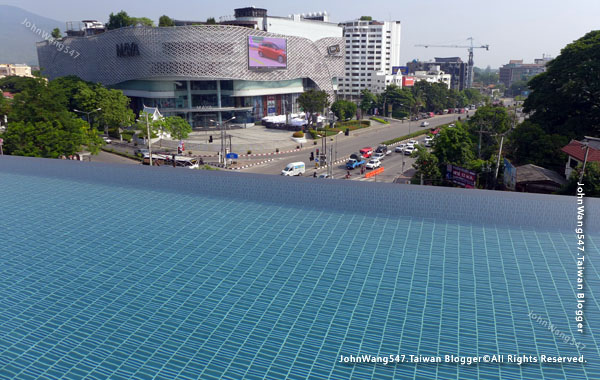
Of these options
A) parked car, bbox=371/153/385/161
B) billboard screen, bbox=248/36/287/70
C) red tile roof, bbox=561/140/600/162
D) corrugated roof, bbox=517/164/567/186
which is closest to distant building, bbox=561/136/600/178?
red tile roof, bbox=561/140/600/162

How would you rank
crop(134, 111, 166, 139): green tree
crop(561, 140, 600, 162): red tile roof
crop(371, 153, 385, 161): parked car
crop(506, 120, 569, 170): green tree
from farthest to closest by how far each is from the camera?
crop(134, 111, 166, 139): green tree
crop(371, 153, 385, 161): parked car
crop(506, 120, 569, 170): green tree
crop(561, 140, 600, 162): red tile roof

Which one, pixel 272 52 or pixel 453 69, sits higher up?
pixel 453 69

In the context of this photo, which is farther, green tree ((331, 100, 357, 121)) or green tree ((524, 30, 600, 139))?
green tree ((331, 100, 357, 121))

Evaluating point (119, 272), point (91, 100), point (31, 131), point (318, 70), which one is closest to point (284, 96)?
point (318, 70)

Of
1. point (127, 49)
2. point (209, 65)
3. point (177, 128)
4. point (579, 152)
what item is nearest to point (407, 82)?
point (209, 65)

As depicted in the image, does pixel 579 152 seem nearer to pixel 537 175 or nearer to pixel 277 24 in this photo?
pixel 537 175

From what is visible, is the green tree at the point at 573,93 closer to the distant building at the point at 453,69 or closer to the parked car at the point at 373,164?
→ the parked car at the point at 373,164

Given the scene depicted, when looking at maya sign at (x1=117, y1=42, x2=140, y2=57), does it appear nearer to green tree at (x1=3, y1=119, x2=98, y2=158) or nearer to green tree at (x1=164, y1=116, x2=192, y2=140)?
green tree at (x1=164, y1=116, x2=192, y2=140)
